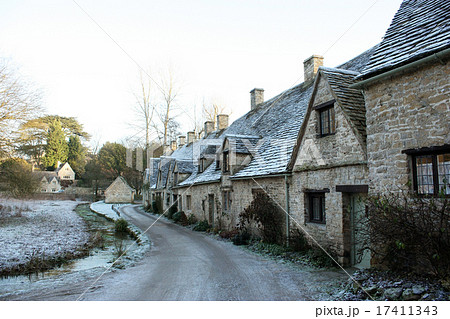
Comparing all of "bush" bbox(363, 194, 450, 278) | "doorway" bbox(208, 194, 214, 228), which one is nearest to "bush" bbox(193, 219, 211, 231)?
"doorway" bbox(208, 194, 214, 228)

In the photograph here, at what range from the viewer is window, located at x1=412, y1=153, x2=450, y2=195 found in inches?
238

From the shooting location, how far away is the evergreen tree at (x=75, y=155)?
67.8 m

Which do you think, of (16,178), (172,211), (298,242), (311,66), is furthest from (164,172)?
(298,242)

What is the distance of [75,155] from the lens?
67938 millimetres

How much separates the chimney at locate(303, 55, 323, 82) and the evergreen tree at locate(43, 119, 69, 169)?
5899 centimetres

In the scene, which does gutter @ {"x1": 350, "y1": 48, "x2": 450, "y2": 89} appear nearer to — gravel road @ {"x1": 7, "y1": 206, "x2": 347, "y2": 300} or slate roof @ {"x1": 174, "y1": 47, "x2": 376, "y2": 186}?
slate roof @ {"x1": 174, "y1": 47, "x2": 376, "y2": 186}

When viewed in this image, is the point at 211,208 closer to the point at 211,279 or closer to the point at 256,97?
the point at 256,97

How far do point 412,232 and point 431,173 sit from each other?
1.41 metres

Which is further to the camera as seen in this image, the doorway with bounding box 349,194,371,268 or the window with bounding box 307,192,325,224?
the window with bounding box 307,192,325,224

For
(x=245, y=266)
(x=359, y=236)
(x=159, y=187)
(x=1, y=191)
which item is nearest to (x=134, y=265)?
(x=245, y=266)

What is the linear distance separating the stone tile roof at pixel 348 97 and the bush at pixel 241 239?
287 inches

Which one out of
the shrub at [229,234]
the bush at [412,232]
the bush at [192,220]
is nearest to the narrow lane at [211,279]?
the bush at [412,232]

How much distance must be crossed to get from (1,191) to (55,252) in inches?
Answer: 871

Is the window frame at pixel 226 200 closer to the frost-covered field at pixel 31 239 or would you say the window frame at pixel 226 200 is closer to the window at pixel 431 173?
the frost-covered field at pixel 31 239
